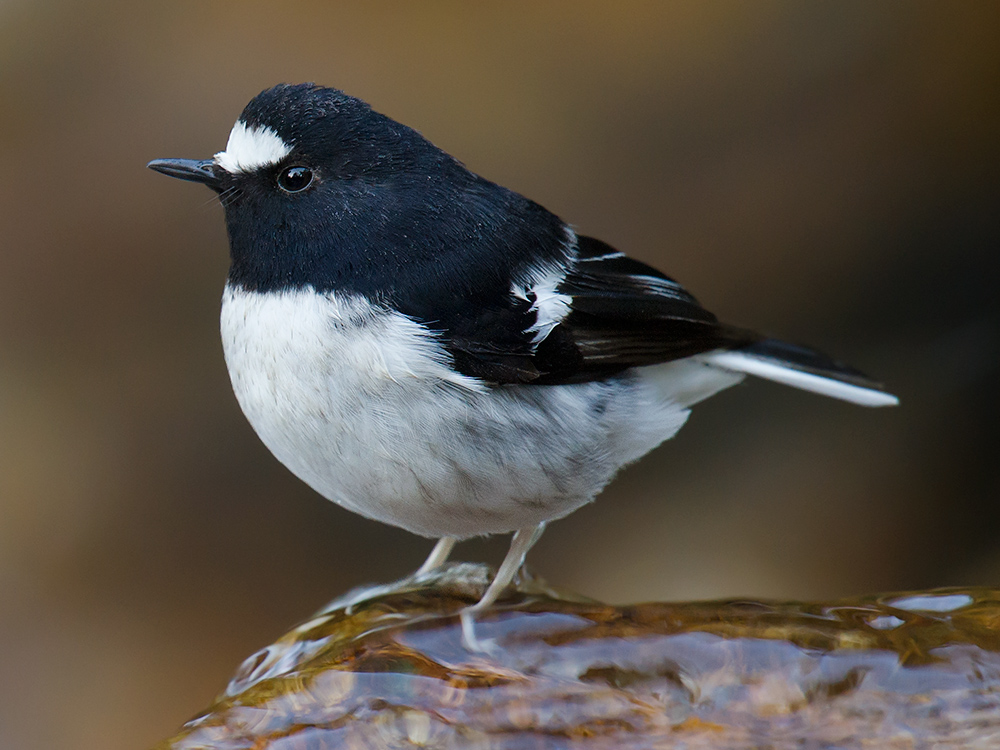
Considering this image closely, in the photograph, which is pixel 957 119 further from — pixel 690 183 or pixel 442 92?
pixel 442 92

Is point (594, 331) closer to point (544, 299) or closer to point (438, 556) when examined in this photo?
point (544, 299)

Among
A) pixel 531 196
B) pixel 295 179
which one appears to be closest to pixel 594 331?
pixel 295 179

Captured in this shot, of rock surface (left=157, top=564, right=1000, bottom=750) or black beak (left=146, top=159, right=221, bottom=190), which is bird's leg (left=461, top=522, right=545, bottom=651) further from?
black beak (left=146, top=159, right=221, bottom=190)

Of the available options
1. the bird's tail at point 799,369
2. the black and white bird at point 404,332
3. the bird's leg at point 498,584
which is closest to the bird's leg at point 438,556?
the bird's leg at point 498,584

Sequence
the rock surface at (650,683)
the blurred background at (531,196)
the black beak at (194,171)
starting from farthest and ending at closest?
the blurred background at (531,196) → the black beak at (194,171) → the rock surface at (650,683)

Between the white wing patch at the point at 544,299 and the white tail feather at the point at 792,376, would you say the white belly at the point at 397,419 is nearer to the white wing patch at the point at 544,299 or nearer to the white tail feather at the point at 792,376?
the white wing patch at the point at 544,299

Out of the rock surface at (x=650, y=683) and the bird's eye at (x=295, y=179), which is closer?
the rock surface at (x=650, y=683)
